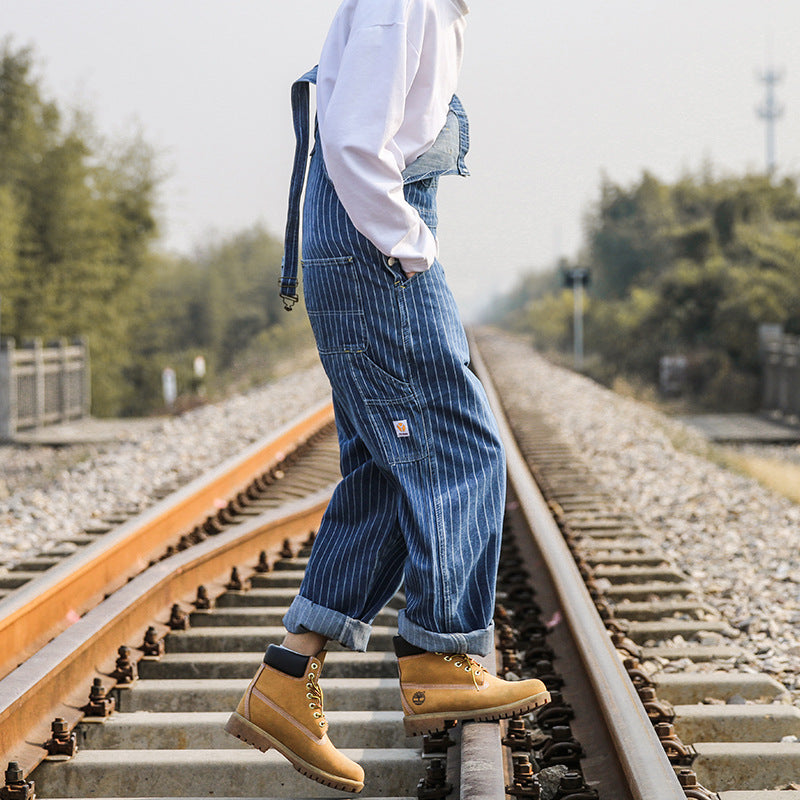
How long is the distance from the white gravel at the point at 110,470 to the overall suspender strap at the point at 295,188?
2604 mm

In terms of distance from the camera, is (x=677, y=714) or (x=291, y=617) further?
(x=677, y=714)

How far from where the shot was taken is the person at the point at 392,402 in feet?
5.94

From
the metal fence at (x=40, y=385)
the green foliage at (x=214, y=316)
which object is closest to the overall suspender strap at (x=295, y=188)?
the metal fence at (x=40, y=385)

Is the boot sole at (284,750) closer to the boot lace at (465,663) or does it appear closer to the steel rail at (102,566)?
the boot lace at (465,663)

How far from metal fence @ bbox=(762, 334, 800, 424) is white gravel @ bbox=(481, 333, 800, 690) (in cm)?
428

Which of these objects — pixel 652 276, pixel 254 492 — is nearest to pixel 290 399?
pixel 254 492

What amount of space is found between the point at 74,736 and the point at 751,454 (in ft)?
30.1

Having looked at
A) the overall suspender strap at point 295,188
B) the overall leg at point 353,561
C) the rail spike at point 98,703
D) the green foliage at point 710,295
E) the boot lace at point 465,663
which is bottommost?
the rail spike at point 98,703

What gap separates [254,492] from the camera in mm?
5207

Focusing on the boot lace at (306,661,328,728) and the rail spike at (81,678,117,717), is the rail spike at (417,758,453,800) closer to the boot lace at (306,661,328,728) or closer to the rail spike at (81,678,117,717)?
the boot lace at (306,661,328,728)

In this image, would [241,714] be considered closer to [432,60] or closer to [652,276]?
[432,60]

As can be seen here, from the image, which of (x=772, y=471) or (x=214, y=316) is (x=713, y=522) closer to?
(x=772, y=471)

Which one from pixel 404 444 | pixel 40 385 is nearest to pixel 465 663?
pixel 404 444

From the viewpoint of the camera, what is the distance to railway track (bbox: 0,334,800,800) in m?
2.07
